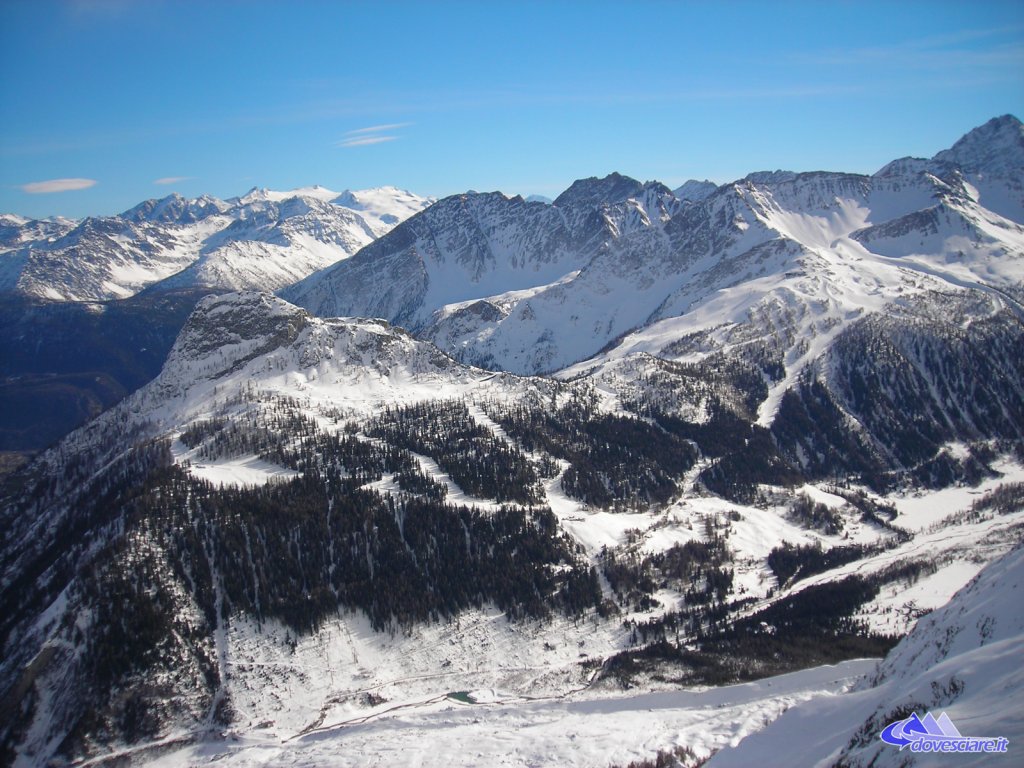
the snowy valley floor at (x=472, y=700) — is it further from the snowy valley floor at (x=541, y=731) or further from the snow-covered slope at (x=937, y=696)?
the snow-covered slope at (x=937, y=696)

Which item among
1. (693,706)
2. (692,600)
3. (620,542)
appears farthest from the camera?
(620,542)

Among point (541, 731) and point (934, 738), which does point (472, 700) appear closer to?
point (541, 731)

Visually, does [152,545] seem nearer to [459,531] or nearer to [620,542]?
[459,531]

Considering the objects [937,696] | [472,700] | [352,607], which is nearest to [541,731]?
[472,700]

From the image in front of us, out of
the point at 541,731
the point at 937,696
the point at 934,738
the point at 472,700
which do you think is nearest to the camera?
the point at 934,738

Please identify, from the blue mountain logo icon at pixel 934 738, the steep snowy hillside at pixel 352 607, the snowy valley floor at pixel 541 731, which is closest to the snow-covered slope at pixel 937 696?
the blue mountain logo icon at pixel 934 738

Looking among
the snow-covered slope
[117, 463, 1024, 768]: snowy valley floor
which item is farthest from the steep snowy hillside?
the snow-covered slope

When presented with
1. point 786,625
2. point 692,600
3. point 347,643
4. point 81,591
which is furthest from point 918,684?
point 81,591

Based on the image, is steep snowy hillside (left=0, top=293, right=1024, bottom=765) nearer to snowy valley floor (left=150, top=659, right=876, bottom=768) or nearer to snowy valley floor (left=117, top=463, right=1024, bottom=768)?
snowy valley floor (left=117, top=463, right=1024, bottom=768)
